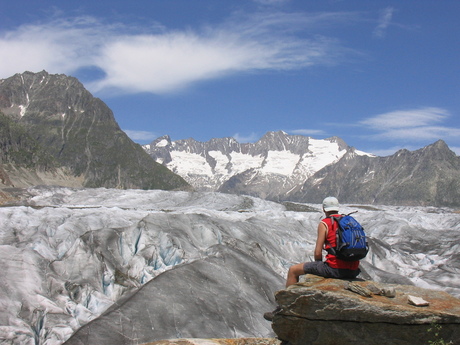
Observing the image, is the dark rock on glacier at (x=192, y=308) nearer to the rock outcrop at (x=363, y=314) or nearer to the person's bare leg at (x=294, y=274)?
the person's bare leg at (x=294, y=274)

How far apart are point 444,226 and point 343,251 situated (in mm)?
92573

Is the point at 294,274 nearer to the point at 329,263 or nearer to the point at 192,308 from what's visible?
the point at 329,263

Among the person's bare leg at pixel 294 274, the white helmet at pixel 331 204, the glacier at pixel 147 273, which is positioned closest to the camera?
the person's bare leg at pixel 294 274

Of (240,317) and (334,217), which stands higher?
(334,217)

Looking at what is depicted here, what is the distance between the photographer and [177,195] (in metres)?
131

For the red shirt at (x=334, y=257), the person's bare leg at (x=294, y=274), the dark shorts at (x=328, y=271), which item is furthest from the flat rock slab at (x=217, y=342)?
the red shirt at (x=334, y=257)

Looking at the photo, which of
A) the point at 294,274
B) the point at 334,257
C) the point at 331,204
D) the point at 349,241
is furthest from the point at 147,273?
the point at 349,241

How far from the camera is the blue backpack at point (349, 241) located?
11969mm

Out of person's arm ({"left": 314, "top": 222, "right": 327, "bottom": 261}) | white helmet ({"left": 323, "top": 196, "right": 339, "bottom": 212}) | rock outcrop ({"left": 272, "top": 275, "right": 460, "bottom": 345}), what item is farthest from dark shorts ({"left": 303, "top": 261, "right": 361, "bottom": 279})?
white helmet ({"left": 323, "top": 196, "right": 339, "bottom": 212})

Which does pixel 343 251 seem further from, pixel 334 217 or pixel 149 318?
pixel 149 318

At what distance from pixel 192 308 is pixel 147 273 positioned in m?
12.8

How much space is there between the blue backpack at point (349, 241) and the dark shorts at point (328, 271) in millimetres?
422

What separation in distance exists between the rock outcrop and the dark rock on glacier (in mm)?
10652

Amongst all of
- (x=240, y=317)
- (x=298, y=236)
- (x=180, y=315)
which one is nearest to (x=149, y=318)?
(x=180, y=315)
